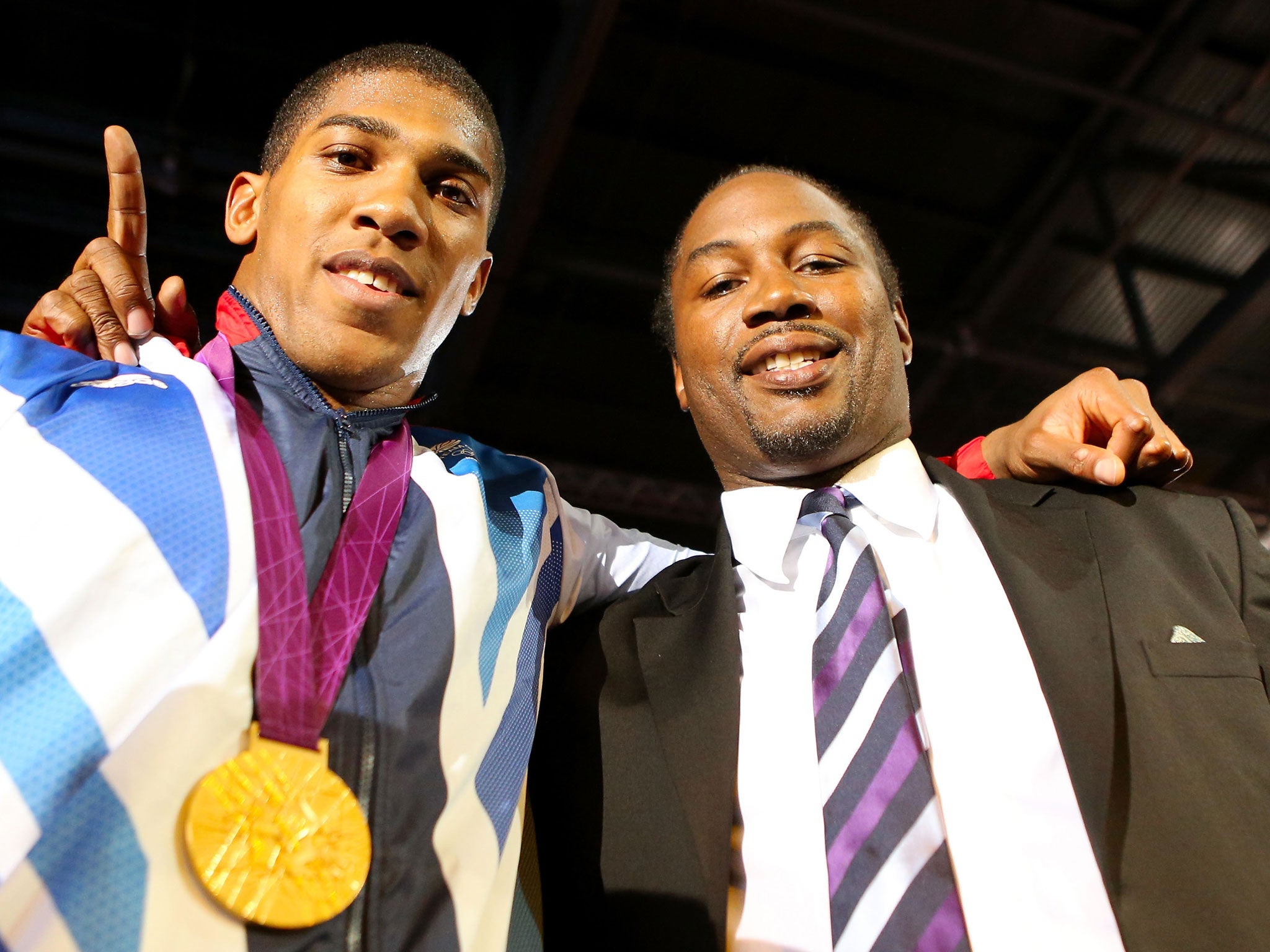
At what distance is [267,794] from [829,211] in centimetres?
171

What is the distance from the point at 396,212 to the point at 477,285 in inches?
17.2

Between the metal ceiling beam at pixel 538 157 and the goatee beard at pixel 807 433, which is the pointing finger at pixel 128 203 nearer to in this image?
the goatee beard at pixel 807 433

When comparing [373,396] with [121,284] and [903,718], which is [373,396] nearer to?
[121,284]

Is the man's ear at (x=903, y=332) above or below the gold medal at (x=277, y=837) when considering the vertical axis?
above

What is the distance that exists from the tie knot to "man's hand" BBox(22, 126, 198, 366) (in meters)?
1.11

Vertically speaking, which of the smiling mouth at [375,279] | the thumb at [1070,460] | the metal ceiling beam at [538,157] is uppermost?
the metal ceiling beam at [538,157]

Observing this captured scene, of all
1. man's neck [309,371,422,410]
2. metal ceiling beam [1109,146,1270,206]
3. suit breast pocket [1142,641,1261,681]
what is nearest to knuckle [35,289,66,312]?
man's neck [309,371,422,410]

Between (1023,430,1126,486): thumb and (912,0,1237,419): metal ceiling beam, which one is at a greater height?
(912,0,1237,419): metal ceiling beam

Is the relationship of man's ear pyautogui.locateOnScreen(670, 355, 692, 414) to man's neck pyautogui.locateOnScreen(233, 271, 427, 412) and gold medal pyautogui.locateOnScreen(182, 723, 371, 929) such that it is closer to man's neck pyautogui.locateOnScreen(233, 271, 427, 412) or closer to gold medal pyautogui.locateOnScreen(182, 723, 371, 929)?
man's neck pyautogui.locateOnScreen(233, 271, 427, 412)

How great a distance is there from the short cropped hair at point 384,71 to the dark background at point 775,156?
235cm

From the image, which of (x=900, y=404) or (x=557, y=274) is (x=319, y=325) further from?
(x=557, y=274)

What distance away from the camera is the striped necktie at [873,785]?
1235mm

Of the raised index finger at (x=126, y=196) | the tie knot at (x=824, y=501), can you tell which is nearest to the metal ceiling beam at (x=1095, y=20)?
the tie knot at (x=824, y=501)

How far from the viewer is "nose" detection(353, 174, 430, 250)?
145 cm
